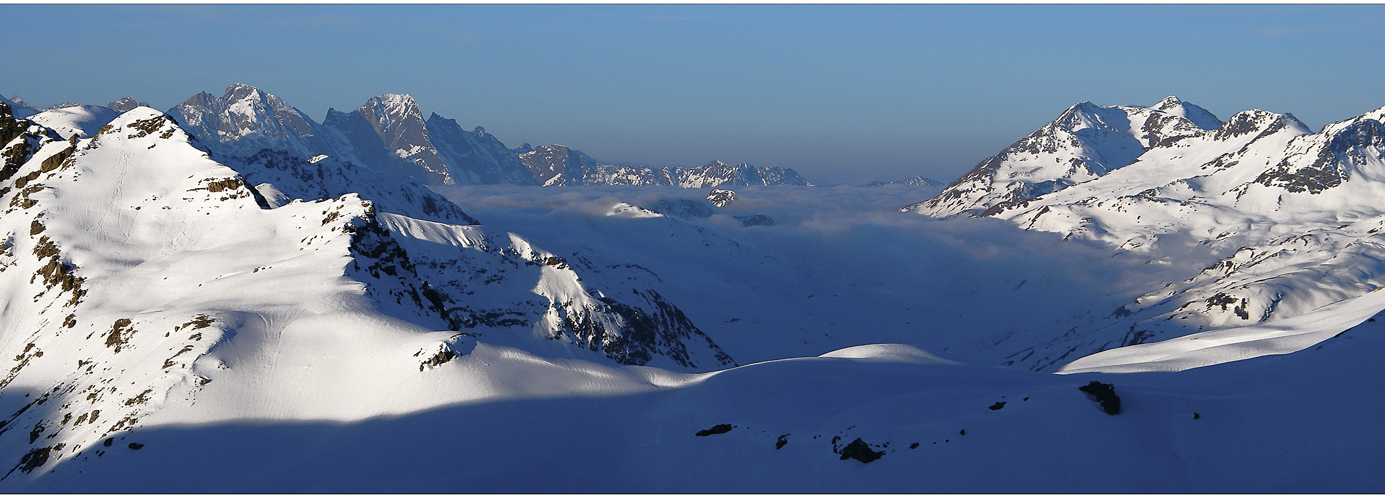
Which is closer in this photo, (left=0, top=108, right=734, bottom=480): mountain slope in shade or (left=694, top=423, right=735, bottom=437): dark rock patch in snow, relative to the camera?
(left=694, top=423, right=735, bottom=437): dark rock patch in snow

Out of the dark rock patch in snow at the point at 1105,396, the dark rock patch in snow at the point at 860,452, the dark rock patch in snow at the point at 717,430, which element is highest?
the dark rock patch in snow at the point at 1105,396

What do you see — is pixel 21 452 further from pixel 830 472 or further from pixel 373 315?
pixel 830 472

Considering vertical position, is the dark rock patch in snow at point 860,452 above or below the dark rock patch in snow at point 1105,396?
below

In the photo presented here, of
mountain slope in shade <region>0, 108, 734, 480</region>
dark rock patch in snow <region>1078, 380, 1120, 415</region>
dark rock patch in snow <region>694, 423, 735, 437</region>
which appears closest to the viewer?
dark rock patch in snow <region>1078, 380, 1120, 415</region>

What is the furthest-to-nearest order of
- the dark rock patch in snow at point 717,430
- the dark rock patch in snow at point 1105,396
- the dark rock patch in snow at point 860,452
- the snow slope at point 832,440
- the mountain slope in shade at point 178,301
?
the mountain slope in shade at point 178,301 < the dark rock patch in snow at point 717,430 < the dark rock patch in snow at point 1105,396 < the dark rock patch in snow at point 860,452 < the snow slope at point 832,440

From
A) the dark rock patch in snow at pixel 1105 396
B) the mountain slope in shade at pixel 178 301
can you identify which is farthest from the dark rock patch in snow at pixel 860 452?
the mountain slope in shade at pixel 178 301

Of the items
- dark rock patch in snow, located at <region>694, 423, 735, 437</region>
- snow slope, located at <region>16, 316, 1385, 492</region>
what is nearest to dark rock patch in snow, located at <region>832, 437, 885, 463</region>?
snow slope, located at <region>16, 316, 1385, 492</region>

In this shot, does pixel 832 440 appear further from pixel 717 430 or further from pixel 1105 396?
pixel 1105 396

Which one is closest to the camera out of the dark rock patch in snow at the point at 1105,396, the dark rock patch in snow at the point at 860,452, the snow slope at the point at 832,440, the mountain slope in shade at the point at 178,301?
the snow slope at the point at 832,440

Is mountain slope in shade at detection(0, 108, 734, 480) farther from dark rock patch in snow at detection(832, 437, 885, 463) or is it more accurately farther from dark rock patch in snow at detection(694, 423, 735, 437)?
dark rock patch in snow at detection(832, 437, 885, 463)

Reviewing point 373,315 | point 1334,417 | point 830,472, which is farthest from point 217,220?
point 1334,417

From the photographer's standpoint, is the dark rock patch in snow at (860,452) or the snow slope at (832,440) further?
the dark rock patch in snow at (860,452)

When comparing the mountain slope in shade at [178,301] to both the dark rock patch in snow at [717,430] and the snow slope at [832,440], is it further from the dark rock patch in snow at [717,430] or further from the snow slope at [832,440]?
the dark rock patch in snow at [717,430]
